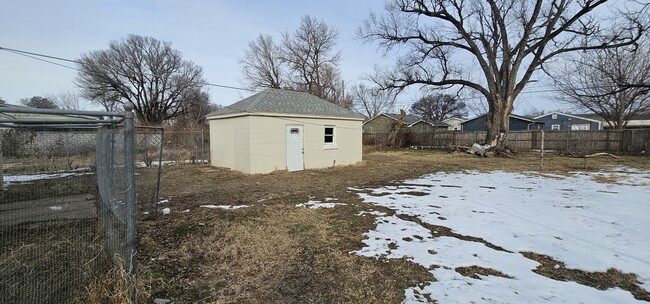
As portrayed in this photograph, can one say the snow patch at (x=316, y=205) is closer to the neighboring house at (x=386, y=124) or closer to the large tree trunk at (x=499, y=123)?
the large tree trunk at (x=499, y=123)

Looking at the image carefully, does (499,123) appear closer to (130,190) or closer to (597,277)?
(597,277)

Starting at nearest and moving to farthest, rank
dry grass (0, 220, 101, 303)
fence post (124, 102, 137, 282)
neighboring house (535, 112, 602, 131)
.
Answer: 1. fence post (124, 102, 137, 282)
2. dry grass (0, 220, 101, 303)
3. neighboring house (535, 112, 602, 131)

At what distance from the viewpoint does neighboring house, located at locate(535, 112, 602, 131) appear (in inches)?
1433

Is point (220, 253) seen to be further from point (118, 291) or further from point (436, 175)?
point (436, 175)

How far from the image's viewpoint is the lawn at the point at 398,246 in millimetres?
3172

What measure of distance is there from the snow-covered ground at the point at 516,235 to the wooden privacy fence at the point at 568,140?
14373mm

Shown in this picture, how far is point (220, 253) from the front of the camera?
4113 millimetres

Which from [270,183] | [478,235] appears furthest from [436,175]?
[478,235]

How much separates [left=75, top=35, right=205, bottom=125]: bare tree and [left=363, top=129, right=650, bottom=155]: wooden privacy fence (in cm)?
2893

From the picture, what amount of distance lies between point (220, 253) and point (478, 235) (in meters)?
3.99

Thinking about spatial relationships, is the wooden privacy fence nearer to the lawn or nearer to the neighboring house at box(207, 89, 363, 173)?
the neighboring house at box(207, 89, 363, 173)

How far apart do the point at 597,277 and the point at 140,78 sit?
4821cm

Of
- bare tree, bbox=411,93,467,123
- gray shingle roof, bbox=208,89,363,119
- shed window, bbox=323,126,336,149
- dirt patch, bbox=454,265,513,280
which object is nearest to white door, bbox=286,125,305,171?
gray shingle roof, bbox=208,89,363,119

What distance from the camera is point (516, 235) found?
4.82 metres
